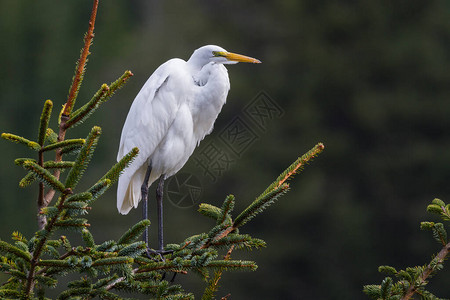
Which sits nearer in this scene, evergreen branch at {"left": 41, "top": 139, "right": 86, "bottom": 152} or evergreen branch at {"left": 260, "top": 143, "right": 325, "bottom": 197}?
evergreen branch at {"left": 41, "top": 139, "right": 86, "bottom": 152}

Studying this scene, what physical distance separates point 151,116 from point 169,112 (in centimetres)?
8

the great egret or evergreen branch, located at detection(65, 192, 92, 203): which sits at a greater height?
the great egret

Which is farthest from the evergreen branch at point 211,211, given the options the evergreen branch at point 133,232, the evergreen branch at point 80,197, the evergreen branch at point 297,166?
the evergreen branch at point 80,197

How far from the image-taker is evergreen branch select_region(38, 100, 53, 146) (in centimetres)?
146

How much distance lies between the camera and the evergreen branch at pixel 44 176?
1347 millimetres

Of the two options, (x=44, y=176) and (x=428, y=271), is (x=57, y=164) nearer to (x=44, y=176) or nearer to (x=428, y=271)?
(x=44, y=176)

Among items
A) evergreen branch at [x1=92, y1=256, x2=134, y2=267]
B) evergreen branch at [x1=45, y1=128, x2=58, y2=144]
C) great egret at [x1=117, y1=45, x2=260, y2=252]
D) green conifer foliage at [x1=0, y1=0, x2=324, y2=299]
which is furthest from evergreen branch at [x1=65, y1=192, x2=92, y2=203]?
great egret at [x1=117, y1=45, x2=260, y2=252]

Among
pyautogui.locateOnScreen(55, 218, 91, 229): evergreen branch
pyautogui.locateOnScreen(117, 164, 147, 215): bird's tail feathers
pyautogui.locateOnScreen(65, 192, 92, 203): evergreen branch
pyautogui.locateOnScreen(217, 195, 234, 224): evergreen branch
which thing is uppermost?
pyautogui.locateOnScreen(117, 164, 147, 215): bird's tail feathers

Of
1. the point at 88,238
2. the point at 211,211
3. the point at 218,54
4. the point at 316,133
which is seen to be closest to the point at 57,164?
the point at 88,238

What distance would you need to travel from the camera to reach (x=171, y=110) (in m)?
3.02

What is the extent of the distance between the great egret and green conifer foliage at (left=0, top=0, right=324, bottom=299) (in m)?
1.13

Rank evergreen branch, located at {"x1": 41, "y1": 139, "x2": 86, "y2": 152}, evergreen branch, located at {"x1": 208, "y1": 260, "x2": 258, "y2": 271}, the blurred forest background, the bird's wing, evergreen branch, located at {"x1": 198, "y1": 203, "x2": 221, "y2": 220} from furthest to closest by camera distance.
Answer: the blurred forest background < the bird's wing < evergreen branch, located at {"x1": 198, "y1": 203, "x2": 221, "y2": 220} < evergreen branch, located at {"x1": 208, "y1": 260, "x2": 258, "y2": 271} < evergreen branch, located at {"x1": 41, "y1": 139, "x2": 86, "y2": 152}

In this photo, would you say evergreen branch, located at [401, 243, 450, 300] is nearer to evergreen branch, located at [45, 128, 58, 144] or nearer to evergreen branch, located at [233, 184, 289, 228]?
evergreen branch, located at [233, 184, 289, 228]

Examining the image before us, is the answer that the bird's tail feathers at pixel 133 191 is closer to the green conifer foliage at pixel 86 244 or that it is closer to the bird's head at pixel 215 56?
the bird's head at pixel 215 56
